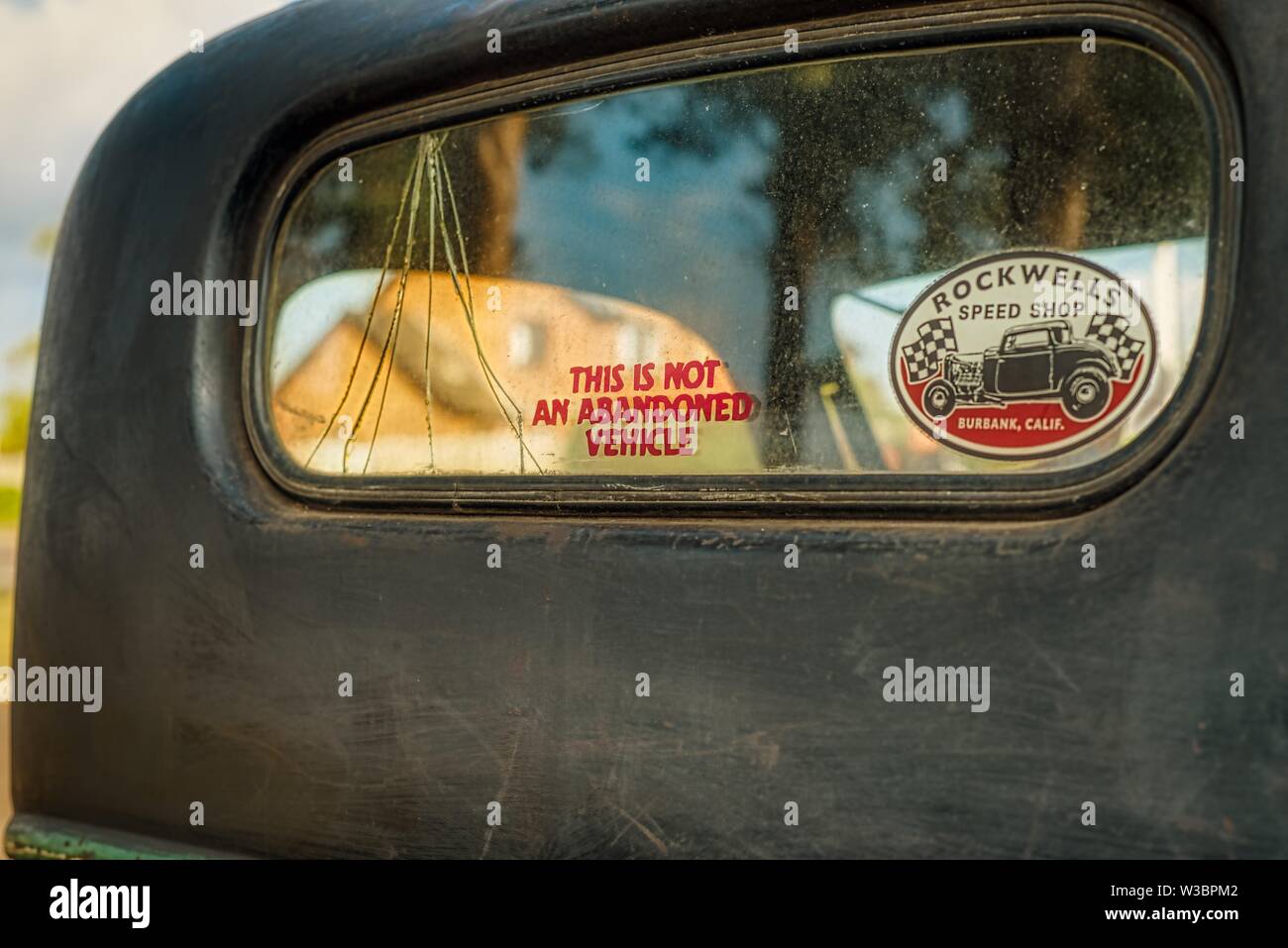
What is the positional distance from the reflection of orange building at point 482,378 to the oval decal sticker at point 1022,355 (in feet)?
0.81

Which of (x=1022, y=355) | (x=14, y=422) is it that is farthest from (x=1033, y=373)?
(x=14, y=422)

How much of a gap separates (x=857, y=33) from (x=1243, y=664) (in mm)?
876

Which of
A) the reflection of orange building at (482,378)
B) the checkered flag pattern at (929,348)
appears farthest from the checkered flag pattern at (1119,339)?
the reflection of orange building at (482,378)

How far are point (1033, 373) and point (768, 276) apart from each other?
14.2 inches

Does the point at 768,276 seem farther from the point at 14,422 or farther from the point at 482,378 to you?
the point at 14,422

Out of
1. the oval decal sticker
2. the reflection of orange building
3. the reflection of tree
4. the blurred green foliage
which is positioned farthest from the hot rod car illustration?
the blurred green foliage

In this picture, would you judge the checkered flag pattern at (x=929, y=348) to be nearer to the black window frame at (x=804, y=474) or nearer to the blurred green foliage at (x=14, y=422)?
the black window frame at (x=804, y=474)

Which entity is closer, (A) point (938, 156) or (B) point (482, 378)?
(A) point (938, 156)

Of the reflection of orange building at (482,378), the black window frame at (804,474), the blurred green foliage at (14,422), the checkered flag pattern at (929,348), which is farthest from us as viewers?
the blurred green foliage at (14,422)

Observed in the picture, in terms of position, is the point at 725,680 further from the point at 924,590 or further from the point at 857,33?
→ the point at 857,33

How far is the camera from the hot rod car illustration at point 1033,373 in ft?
4.54

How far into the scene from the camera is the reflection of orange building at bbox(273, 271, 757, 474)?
63.9 inches

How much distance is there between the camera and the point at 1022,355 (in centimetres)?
141
